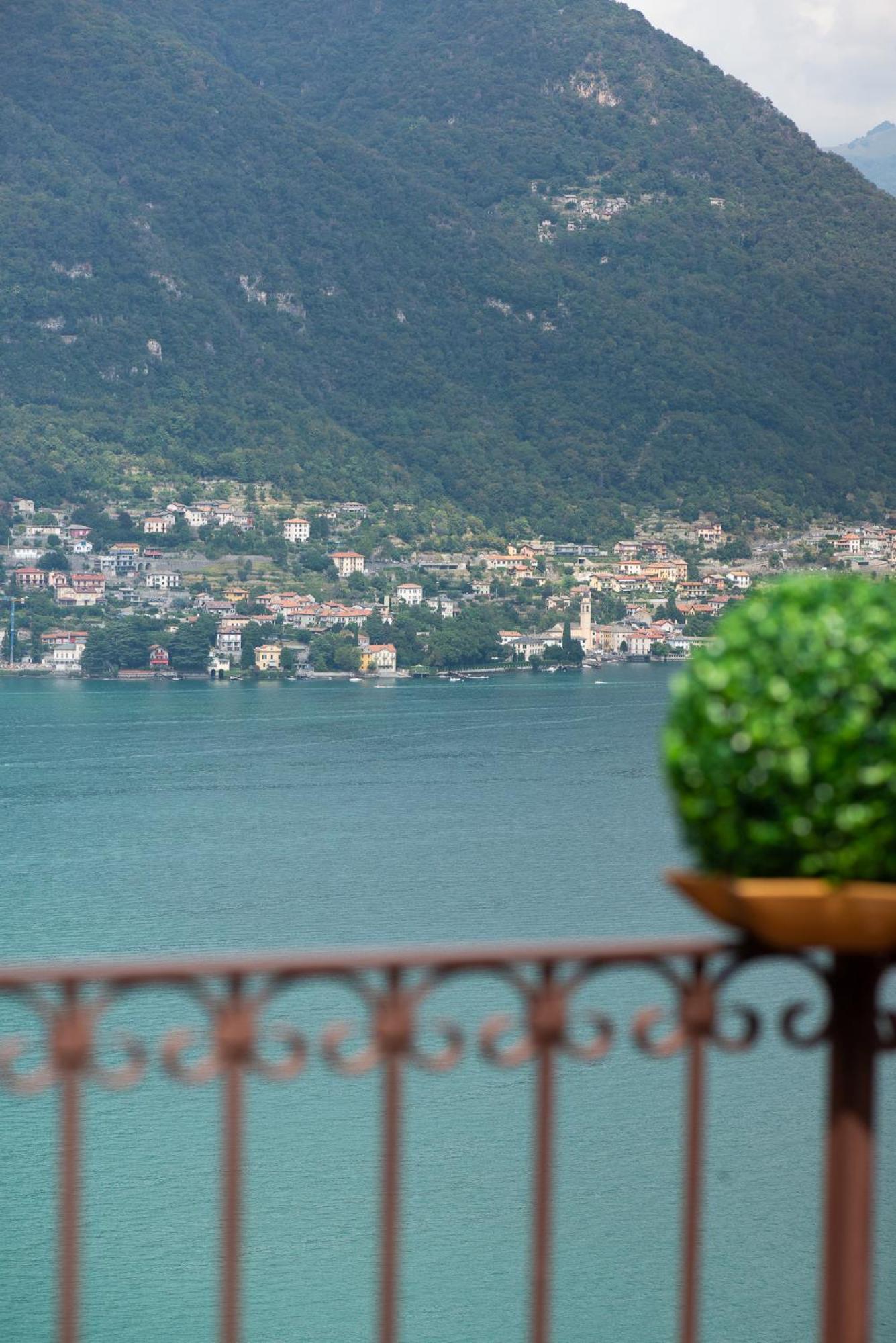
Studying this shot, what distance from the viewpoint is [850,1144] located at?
133 centimetres

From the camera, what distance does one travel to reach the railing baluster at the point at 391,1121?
4.18ft

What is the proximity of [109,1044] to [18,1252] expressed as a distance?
30.9 ft

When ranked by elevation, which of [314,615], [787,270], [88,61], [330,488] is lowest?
[314,615]

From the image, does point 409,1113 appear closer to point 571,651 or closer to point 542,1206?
point 542,1206

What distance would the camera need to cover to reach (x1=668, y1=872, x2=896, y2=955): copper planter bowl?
1226 millimetres

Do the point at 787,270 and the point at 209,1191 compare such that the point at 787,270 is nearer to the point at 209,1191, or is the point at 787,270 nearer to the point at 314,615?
the point at 314,615

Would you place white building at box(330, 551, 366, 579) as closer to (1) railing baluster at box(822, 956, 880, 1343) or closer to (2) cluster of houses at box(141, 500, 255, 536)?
(2) cluster of houses at box(141, 500, 255, 536)

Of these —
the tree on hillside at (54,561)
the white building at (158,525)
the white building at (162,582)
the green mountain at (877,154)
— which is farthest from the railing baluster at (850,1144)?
the green mountain at (877,154)

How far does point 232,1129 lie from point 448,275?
207 ft

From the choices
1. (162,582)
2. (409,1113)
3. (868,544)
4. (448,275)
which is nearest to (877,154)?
(448,275)

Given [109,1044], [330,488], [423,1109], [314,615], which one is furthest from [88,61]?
[109,1044]

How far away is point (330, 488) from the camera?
169 feet

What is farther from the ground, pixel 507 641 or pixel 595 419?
pixel 595 419

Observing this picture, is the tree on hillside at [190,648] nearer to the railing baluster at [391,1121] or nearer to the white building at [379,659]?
the white building at [379,659]
